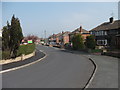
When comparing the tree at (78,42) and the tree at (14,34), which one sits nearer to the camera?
the tree at (14,34)

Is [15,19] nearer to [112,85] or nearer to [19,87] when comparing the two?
[19,87]

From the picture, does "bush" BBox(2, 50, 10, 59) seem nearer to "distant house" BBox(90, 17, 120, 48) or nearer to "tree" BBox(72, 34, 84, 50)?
"tree" BBox(72, 34, 84, 50)

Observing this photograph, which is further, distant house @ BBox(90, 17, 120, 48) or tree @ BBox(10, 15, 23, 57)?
distant house @ BBox(90, 17, 120, 48)

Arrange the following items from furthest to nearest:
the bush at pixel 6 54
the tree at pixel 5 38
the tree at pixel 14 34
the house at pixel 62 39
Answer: the house at pixel 62 39 < the tree at pixel 14 34 < the tree at pixel 5 38 < the bush at pixel 6 54

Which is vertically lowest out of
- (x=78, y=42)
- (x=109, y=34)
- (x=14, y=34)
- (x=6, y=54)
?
(x=6, y=54)

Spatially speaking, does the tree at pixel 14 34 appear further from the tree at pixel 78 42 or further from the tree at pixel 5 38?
the tree at pixel 78 42

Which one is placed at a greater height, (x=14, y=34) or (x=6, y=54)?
(x=14, y=34)

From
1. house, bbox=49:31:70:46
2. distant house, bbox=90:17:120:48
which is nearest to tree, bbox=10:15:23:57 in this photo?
distant house, bbox=90:17:120:48

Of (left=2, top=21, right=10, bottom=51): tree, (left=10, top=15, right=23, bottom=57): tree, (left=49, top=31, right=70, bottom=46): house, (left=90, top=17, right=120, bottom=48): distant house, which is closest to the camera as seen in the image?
(left=2, top=21, right=10, bottom=51): tree

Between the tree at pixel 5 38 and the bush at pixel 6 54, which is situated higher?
the tree at pixel 5 38

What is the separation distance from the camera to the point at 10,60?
18578 millimetres

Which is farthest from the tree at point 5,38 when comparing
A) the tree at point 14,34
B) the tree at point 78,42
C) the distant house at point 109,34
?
the distant house at point 109,34

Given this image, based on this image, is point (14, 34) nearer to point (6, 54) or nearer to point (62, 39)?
point (6, 54)

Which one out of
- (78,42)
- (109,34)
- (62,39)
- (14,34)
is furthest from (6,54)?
(62,39)
